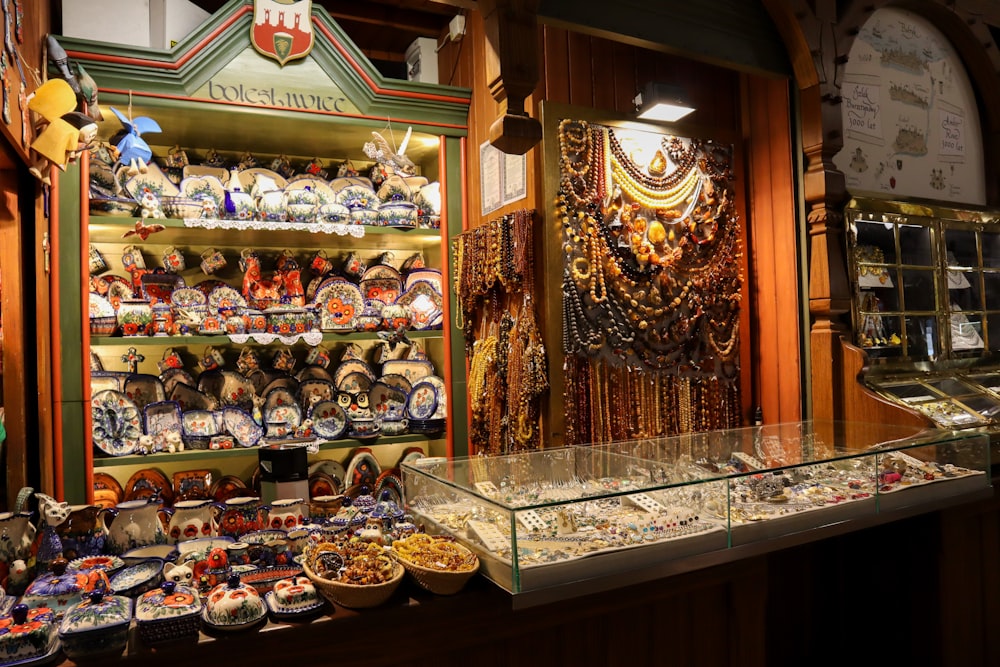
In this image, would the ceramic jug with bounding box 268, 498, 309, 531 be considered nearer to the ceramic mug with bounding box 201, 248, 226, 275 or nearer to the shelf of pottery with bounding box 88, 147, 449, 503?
the shelf of pottery with bounding box 88, 147, 449, 503

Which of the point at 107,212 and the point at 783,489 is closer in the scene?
the point at 783,489

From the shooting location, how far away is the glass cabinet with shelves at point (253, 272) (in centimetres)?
300

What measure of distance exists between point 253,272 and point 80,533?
1.79 metres

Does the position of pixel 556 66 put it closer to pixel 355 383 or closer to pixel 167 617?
pixel 355 383

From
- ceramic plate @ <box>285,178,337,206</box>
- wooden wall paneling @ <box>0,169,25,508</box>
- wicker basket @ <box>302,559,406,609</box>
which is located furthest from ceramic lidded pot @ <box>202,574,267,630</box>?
ceramic plate @ <box>285,178,337,206</box>

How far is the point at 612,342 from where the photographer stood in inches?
125

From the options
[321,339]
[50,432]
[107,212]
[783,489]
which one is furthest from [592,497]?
[107,212]

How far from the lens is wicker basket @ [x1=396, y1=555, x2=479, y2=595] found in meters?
1.61

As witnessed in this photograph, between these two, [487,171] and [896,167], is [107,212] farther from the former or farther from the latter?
[896,167]

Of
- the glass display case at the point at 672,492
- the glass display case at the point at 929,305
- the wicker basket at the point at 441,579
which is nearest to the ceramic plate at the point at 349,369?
the glass display case at the point at 672,492

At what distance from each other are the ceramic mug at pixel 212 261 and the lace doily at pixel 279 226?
1.04 ft

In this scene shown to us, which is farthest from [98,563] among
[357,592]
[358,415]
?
[358,415]

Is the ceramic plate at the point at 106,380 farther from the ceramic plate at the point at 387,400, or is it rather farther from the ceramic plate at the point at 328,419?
the ceramic plate at the point at 387,400

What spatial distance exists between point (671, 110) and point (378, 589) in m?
2.50
